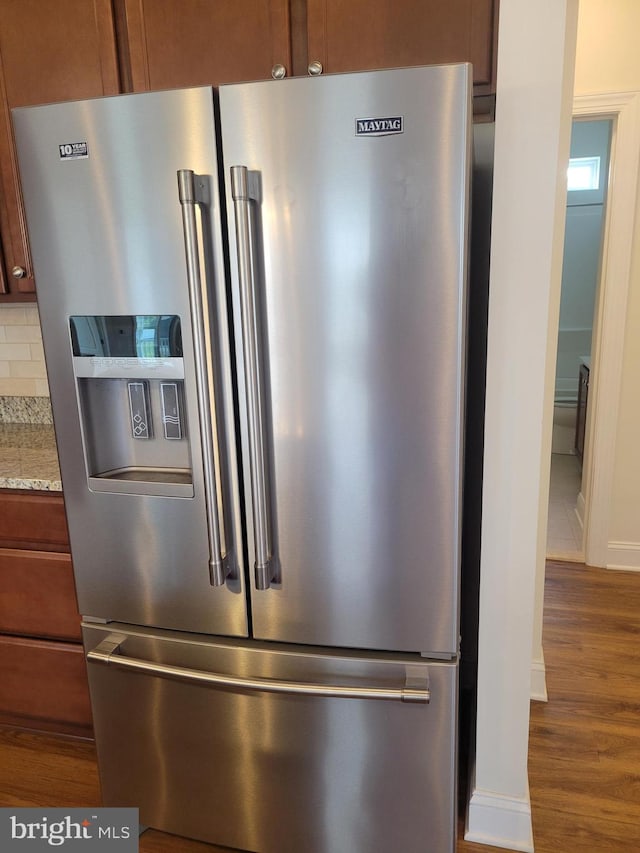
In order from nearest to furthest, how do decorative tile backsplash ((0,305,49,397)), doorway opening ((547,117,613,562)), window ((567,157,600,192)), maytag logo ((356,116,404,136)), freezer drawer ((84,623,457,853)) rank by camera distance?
maytag logo ((356,116,404,136))
freezer drawer ((84,623,457,853))
decorative tile backsplash ((0,305,49,397))
doorway opening ((547,117,613,562))
window ((567,157,600,192))

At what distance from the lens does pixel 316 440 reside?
1283 mm

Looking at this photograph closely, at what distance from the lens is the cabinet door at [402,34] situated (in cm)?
141

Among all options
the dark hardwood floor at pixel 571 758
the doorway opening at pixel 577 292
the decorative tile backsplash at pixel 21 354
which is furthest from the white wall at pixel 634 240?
the decorative tile backsplash at pixel 21 354

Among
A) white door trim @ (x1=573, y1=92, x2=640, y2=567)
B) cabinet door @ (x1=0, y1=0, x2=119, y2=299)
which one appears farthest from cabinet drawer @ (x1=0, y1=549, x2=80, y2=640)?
white door trim @ (x1=573, y1=92, x2=640, y2=567)

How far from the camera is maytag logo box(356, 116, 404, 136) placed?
3.67 ft

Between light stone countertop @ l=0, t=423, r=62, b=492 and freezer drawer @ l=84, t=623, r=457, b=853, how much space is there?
1.59ft

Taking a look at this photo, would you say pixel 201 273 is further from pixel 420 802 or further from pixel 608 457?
pixel 608 457

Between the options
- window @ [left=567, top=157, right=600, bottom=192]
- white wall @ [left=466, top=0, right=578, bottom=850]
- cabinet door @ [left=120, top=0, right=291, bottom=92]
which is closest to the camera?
white wall @ [left=466, top=0, right=578, bottom=850]

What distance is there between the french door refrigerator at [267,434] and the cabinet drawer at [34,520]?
0.30 meters

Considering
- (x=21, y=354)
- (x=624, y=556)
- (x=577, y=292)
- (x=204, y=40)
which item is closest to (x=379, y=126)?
(x=204, y=40)

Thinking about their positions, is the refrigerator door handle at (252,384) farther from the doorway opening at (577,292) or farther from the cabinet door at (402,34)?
the doorway opening at (577,292)

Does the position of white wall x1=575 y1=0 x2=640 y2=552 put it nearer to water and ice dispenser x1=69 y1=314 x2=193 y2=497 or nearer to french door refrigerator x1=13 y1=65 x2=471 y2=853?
french door refrigerator x1=13 y1=65 x2=471 y2=853

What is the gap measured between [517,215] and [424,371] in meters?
0.41

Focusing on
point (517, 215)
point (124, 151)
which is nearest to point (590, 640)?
point (517, 215)
